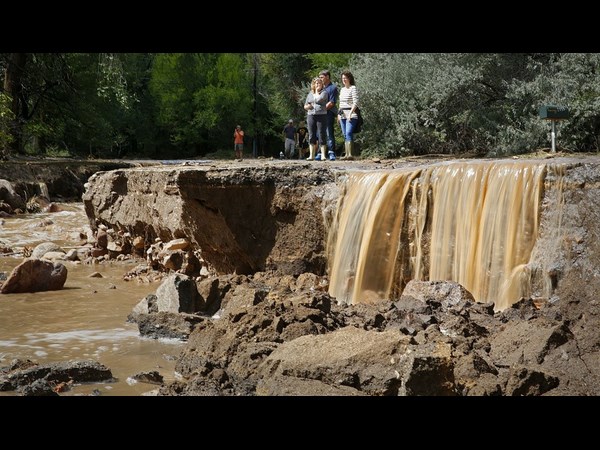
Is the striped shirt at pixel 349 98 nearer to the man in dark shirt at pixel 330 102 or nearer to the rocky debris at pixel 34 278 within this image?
the man in dark shirt at pixel 330 102

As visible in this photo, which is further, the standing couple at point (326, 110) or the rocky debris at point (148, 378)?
the standing couple at point (326, 110)

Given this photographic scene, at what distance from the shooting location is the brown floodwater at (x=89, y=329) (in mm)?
7264

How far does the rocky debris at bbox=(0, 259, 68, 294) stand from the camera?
1147 cm

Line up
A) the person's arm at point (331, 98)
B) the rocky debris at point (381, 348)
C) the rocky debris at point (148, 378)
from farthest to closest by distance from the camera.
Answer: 1. the person's arm at point (331, 98)
2. the rocky debris at point (148, 378)
3. the rocky debris at point (381, 348)

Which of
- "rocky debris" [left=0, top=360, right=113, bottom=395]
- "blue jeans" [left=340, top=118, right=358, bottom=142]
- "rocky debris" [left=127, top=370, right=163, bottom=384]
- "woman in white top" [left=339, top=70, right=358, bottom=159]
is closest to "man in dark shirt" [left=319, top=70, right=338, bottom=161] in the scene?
"woman in white top" [left=339, top=70, right=358, bottom=159]

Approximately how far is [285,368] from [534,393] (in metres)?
1.88

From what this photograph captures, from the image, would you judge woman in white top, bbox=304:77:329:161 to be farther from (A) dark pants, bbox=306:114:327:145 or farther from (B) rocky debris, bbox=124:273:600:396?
(B) rocky debris, bbox=124:273:600:396

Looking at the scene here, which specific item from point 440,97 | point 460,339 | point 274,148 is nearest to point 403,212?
point 460,339

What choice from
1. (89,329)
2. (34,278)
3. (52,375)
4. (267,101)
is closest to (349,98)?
(34,278)

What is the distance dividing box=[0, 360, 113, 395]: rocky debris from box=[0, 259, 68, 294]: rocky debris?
15.8 ft

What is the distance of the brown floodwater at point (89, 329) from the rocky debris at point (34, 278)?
18cm

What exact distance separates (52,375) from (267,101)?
44623 millimetres

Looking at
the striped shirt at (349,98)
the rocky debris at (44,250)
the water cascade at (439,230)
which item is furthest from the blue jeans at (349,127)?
the rocky debris at (44,250)
